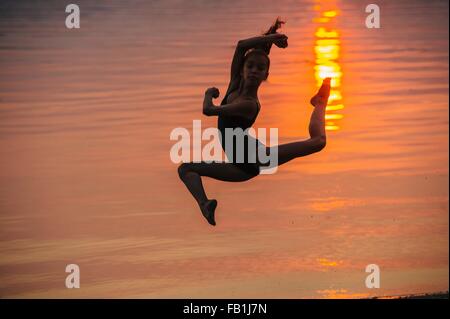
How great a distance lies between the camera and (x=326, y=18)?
26.8 meters

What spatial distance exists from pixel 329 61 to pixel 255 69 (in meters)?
9.73

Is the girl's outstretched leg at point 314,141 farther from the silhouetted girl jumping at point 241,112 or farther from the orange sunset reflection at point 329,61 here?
the orange sunset reflection at point 329,61

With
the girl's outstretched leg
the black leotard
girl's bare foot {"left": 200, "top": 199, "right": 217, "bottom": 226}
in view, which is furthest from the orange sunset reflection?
girl's bare foot {"left": 200, "top": 199, "right": 217, "bottom": 226}

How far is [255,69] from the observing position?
13.6 metres

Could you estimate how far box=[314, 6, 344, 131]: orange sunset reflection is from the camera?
20.3 metres

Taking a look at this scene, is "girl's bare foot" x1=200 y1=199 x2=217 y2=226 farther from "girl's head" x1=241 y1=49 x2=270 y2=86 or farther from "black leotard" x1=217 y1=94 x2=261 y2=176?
"girl's head" x1=241 y1=49 x2=270 y2=86

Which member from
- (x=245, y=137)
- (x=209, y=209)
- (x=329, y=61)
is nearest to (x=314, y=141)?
(x=245, y=137)

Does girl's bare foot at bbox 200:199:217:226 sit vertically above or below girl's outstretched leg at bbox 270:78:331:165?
below

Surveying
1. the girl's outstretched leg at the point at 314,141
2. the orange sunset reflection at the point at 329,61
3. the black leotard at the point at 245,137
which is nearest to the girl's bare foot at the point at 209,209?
the black leotard at the point at 245,137

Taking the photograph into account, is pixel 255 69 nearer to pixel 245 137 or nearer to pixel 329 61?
pixel 245 137

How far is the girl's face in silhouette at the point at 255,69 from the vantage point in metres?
13.6

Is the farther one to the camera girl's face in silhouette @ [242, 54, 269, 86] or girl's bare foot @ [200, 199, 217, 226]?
girl's face in silhouette @ [242, 54, 269, 86]

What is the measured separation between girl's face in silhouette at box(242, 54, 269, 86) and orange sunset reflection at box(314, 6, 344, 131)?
19.5 ft

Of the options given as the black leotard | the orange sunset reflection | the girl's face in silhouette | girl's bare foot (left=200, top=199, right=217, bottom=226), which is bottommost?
girl's bare foot (left=200, top=199, right=217, bottom=226)
